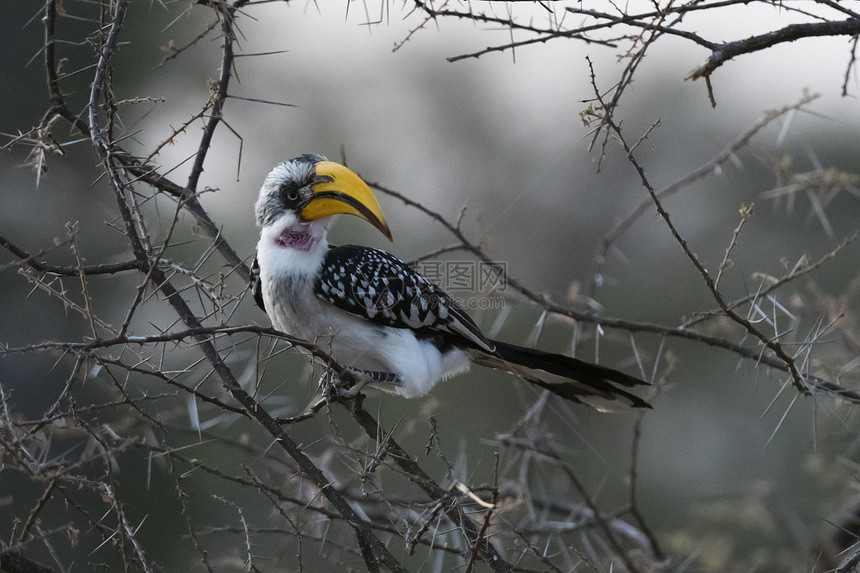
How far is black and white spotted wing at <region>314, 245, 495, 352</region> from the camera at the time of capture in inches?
104

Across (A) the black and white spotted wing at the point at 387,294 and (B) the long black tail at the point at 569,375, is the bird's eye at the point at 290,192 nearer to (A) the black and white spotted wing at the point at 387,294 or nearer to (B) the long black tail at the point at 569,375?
(A) the black and white spotted wing at the point at 387,294

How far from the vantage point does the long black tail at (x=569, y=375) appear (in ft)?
9.08

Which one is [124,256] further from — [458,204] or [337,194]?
[458,204]

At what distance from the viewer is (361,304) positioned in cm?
264

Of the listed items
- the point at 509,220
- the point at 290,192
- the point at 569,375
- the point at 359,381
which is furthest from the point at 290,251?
the point at 509,220

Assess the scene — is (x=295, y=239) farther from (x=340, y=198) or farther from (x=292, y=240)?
(x=340, y=198)

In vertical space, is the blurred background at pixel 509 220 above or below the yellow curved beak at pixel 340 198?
below

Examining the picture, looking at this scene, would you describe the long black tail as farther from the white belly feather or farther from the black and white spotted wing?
the white belly feather

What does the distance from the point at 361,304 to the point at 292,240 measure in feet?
0.99

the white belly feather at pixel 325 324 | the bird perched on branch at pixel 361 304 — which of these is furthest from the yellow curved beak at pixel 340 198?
the white belly feather at pixel 325 324

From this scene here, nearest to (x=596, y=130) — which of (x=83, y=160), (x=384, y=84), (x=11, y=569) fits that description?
(x=11, y=569)

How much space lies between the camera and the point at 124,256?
2.09 meters

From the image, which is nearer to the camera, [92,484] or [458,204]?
[92,484]

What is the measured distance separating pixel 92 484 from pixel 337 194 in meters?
1.28
